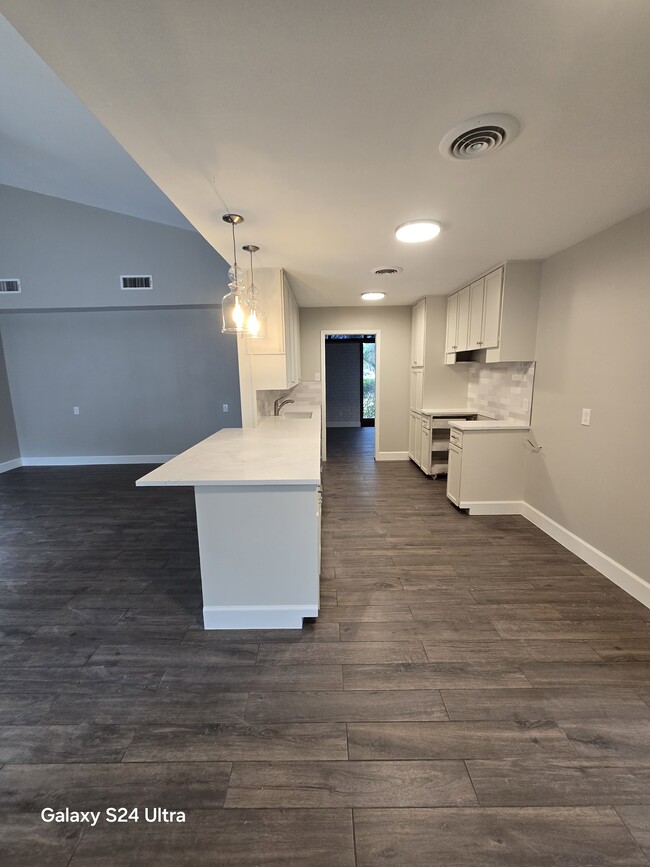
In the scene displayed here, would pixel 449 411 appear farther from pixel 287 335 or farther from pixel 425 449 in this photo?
pixel 287 335

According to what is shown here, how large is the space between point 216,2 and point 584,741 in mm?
2724

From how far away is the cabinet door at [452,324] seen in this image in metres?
4.14

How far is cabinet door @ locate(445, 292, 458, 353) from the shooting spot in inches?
163

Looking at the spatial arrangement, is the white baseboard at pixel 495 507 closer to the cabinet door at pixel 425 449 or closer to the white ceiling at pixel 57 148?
the cabinet door at pixel 425 449

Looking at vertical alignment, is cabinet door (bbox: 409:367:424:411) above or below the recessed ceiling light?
below

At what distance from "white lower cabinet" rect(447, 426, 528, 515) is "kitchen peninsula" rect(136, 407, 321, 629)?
202 centimetres

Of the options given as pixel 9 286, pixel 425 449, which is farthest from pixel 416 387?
pixel 9 286

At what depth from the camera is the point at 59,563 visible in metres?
2.57

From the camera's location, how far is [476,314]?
3.59m

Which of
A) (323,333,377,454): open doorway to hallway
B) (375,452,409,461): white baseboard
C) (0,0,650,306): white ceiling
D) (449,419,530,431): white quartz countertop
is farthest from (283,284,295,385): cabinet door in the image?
(323,333,377,454): open doorway to hallway

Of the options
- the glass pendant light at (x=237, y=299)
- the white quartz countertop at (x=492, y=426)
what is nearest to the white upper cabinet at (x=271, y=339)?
the glass pendant light at (x=237, y=299)

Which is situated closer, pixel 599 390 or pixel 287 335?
pixel 599 390

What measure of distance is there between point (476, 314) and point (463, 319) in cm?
34

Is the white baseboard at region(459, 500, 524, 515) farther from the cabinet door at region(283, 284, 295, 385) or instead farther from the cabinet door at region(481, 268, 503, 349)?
the cabinet door at region(283, 284, 295, 385)
